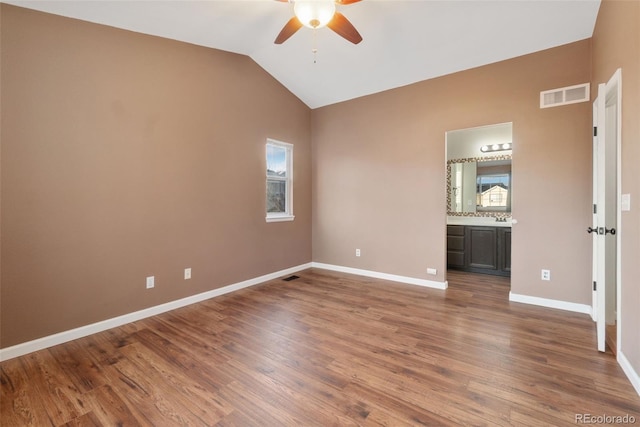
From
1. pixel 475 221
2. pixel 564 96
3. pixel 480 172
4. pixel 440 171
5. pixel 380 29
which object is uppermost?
pixel 380 29

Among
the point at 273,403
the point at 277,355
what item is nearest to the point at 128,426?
the point at 273,403

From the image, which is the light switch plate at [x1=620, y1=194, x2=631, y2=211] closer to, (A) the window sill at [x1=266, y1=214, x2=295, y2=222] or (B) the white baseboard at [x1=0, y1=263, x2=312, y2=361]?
(A) the window sill at [x1=266, y1=214, x2=295, y2=222]

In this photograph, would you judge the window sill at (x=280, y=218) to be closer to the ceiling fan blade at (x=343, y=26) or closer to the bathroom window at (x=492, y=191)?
the ceiling fan blade at (x=343, y=26)

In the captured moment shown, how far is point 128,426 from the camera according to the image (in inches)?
61.6

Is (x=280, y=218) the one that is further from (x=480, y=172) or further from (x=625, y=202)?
(x=625, y=202)

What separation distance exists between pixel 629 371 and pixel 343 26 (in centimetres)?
323

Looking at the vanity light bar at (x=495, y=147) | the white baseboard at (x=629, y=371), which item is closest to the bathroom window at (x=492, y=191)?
the vanity light bar at (x=495, y=147)

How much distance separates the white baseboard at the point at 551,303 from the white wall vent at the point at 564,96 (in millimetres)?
2166

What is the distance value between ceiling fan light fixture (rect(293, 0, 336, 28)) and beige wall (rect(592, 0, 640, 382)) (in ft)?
6.32

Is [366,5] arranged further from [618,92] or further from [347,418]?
[347,418]

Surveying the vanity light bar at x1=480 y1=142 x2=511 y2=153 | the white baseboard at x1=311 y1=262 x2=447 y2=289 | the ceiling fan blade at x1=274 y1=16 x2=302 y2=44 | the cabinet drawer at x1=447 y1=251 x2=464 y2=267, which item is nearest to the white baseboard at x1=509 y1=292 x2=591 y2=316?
the white baseboard at x1=311 y1=262 x2=447 y2=289

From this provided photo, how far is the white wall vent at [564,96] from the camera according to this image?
2986mm

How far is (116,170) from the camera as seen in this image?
2.80 metres

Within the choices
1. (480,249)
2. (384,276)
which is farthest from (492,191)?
(384,276)
